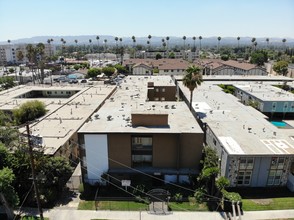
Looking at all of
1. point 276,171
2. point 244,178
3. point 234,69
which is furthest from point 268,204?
point 234,69

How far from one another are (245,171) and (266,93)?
134 ft

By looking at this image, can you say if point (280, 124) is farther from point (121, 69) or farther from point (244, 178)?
point (121, 69)

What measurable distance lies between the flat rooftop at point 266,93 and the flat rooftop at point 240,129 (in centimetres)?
710

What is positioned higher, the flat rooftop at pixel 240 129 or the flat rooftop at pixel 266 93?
the flat rooftop at pixel 266 93

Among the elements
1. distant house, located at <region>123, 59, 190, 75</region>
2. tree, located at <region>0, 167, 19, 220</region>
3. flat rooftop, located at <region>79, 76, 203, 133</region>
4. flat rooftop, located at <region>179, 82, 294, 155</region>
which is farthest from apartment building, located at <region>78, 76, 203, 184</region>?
distant house, located at <region>123, 59, 190, 75</region>

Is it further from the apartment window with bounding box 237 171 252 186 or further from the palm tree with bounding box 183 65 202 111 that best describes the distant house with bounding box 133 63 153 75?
the apartment window with bounding box 237 171 252 186

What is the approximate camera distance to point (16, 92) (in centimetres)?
7100

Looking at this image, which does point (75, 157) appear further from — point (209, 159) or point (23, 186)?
point (209, 159)

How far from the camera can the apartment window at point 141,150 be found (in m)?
34.8

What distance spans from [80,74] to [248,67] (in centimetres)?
7996

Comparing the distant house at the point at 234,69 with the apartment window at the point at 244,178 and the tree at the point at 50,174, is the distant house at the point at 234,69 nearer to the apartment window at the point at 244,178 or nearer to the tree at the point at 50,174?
the apartment window at the point at 244,178

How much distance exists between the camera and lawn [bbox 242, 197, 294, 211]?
30.9m

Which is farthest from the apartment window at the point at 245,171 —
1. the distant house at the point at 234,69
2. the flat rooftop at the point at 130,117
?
the distant house at the point at 234,69

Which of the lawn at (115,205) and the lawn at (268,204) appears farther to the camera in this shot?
the lawn at (115,205)
